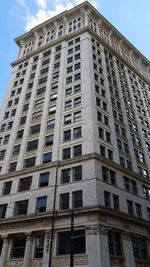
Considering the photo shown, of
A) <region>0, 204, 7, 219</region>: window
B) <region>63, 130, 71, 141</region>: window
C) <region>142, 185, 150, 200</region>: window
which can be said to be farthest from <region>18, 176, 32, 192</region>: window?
<region>142, 185, 150, 200</region>: window

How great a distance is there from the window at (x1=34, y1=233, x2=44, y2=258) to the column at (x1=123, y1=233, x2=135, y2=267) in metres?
8.89

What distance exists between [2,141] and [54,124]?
33.1 ft

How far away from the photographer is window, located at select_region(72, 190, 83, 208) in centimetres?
2794

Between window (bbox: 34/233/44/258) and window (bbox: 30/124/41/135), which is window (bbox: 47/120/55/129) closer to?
window (bbox: 30/124/41/135)

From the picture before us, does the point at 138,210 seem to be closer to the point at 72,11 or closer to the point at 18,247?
the point at 18,247

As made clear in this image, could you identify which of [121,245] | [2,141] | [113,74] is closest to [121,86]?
[113,74]

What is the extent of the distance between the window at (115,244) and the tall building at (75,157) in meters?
0.10

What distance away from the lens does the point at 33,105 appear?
4388cm

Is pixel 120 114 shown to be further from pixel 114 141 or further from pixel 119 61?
pixel 119 61

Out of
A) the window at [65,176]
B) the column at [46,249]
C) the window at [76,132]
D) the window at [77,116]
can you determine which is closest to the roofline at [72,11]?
the window at [77,116]

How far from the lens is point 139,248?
96.4ft

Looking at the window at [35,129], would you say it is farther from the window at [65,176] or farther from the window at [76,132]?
the window at [65,176]

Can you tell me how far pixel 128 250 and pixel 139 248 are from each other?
2896mm

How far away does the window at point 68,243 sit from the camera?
82.3 feet
